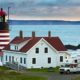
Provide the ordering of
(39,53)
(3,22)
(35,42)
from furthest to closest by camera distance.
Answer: (3,22) → (39,53) → (35,42)

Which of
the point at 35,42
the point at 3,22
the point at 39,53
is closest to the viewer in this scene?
the point at 35,42

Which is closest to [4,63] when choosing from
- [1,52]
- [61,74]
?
[1,52]

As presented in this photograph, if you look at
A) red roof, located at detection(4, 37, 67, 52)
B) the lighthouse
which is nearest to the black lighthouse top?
the lighthouse

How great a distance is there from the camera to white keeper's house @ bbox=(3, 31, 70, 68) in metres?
61.4

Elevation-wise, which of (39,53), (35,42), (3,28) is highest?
(3,28)

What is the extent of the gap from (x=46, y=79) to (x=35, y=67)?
49.4ft

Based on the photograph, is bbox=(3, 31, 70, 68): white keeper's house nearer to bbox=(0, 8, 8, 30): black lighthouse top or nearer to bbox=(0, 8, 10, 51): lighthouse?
bbox=(0, 8, 10, 51): lighthouse

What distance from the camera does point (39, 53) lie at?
203 ft

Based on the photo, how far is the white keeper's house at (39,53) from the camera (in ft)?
201

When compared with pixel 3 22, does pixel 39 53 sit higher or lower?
lower

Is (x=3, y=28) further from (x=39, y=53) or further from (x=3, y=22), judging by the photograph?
(x=39, y=53)

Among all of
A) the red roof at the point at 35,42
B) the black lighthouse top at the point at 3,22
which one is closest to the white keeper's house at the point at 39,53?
the red roof at the point at 35,42

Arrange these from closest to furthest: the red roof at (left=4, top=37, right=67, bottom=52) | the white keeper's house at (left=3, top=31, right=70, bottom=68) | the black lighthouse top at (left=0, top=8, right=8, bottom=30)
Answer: the white keeper's house at (left=3, top=31, right=70, bottom=68) < the red roof at (left=4, top=37, right=67, bottom=52) < the black lighthouse top at (left=0, top=8, right=8, bottom=30)

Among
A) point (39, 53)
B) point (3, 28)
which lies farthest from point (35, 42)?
point (3, 28)
